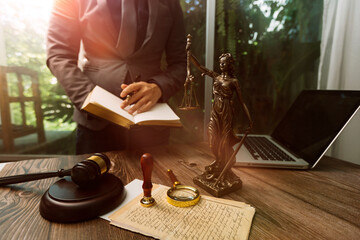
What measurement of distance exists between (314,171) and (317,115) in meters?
0.29

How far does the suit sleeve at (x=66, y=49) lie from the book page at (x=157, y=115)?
307 mm

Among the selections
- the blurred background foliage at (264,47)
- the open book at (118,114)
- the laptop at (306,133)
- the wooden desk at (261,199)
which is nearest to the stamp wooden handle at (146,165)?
the wooden desk at (261,199)

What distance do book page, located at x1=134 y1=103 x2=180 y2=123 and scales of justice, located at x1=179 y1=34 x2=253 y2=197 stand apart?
0.22 meters

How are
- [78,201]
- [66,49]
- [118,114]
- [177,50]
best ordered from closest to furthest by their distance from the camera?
1. [78,201]
2. [118,114]
3. [66,49]
4. [177,50]

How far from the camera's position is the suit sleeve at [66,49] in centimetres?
97

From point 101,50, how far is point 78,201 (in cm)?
89

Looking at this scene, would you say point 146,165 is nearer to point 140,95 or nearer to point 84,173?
point 84,173

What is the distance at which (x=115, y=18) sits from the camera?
42.9 inches

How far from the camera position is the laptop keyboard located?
865mm

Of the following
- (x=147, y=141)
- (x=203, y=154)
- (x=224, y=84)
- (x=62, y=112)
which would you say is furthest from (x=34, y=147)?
(x=224, y=84)

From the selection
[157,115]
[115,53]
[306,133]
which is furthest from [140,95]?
[306,133]

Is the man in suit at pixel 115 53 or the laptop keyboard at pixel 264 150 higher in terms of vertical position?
the man in suit at pixel 115 53

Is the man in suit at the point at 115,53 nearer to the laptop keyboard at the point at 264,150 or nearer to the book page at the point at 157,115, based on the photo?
the book page at the point at 157,115

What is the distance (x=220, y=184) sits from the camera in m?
0.61
